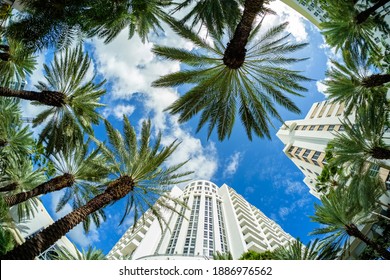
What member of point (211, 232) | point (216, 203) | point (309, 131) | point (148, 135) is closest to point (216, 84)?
point (148, 135)

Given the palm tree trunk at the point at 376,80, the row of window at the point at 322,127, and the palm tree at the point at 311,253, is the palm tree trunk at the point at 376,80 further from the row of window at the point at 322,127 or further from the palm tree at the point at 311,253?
the row of window at the point at 322,127

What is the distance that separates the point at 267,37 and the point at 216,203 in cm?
5912

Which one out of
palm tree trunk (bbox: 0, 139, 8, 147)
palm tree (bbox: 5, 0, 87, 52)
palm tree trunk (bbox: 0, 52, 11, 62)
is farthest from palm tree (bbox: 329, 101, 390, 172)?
palm tree trunk (bbox: 0, 139, 8, 147)

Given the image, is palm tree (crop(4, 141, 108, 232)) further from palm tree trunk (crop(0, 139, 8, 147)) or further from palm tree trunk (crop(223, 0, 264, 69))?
palm tree trunk (crop(223, 0, 264, 69))

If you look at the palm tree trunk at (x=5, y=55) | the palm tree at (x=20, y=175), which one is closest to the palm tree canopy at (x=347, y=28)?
the palm tree trunk at (x=5, y=55)

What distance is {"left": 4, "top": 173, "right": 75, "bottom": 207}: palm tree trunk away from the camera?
9.34 metres

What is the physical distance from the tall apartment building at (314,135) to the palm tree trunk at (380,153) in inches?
646

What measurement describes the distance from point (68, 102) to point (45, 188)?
3680 mm

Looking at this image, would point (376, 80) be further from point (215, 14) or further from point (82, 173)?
point (82, 173)

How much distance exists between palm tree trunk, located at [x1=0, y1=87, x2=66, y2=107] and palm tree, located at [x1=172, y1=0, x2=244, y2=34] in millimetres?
5166

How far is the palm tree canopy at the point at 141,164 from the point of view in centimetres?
978

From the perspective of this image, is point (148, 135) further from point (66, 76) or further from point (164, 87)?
point (66, 76)

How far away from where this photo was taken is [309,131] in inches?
1353

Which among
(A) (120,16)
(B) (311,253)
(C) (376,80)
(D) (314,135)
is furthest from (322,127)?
(A) (120,16)
